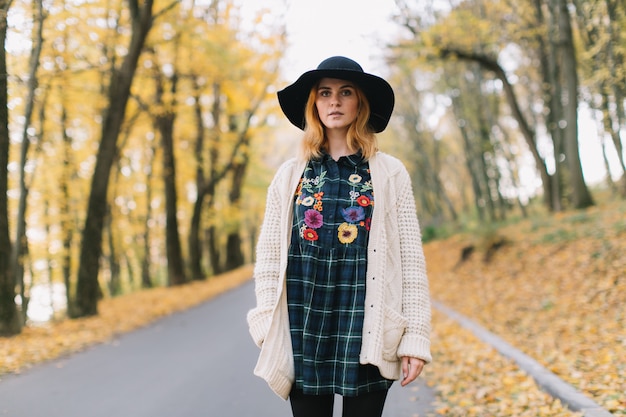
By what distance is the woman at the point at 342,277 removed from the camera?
2.23 m

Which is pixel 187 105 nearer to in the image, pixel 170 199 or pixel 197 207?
pixel 170 199

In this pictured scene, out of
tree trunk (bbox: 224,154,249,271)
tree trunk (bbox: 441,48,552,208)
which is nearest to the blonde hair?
tree trunk (bbox: 441,48,552,208)

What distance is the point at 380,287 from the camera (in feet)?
7.32

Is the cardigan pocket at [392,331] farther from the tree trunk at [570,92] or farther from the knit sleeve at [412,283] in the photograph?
the tree trunk at [570,92]

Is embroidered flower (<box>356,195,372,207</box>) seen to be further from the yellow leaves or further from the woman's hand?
the yellow leaves

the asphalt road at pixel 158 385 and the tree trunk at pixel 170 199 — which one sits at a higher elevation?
the tree trunk at pixel 170 199

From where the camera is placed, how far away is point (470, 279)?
47.0 feet

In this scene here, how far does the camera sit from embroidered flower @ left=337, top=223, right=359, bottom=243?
2.31m

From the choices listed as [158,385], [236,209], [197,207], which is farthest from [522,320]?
[236,209]

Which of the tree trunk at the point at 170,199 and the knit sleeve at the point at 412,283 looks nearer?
the knit sleeve at the point at 412,283

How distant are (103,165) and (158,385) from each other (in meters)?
7.04

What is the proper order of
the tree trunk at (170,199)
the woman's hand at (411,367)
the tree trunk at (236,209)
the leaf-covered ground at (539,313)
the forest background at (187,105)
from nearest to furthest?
the woman's hand at (411,367) < the leaf-covered ground at (539,313) < the forest background at (187,105) < the tree trunk at (170,199) < the tree trunk at (236,209)

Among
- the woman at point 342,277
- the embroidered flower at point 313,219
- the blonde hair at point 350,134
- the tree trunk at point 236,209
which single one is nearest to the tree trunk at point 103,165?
the blonde hair at point 350,134

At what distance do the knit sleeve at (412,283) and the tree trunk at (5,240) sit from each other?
879 cm
